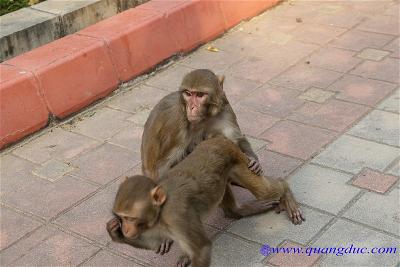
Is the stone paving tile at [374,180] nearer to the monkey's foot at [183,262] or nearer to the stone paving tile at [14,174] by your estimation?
the monkey's foot at [183,262]

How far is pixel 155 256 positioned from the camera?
190 inches

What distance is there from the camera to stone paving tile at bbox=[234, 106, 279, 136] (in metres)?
6.35

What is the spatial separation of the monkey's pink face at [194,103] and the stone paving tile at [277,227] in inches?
33.3

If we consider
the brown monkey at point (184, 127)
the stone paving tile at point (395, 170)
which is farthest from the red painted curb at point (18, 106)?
the stone paving tile at point (395, 170)

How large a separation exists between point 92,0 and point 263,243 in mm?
3800

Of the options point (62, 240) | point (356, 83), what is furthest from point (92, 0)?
point (62, 240)

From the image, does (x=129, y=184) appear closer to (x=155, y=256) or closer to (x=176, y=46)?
(x=155, y=256)

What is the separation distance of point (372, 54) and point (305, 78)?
0.93 metres

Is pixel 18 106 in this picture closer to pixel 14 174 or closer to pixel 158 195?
pixel 14 174

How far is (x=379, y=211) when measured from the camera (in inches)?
201

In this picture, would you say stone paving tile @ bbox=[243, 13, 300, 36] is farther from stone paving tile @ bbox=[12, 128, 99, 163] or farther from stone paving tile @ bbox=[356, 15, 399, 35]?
stone paving tile @ bbox=[12, 128, 99, 163]

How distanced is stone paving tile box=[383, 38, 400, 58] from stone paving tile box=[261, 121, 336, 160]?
6.21 ft

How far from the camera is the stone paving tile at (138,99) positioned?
690 centimetres

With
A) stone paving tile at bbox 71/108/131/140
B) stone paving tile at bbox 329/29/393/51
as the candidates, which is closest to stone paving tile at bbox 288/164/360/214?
stone paving tile at bbox 71/108/131/140
